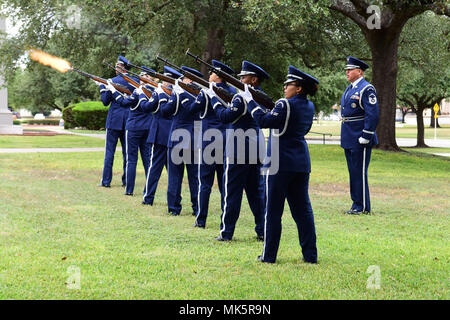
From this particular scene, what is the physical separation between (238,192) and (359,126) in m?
3.33

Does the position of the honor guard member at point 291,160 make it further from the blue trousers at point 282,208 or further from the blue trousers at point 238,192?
the blue trousers at point 238,192

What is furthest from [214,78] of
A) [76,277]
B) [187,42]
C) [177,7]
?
[187,42]

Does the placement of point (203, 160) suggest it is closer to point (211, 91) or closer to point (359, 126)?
point (211, 91)

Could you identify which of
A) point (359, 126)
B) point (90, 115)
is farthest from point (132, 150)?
point (90, 115)

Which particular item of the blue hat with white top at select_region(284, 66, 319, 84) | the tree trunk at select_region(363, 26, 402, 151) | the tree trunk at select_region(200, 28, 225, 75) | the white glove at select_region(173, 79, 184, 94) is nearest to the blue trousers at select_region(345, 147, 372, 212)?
the white glove at select_region(173, 79, 184, 94)

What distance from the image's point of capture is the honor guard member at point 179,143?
949 centimetres

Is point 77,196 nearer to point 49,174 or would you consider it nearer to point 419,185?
point 49,174

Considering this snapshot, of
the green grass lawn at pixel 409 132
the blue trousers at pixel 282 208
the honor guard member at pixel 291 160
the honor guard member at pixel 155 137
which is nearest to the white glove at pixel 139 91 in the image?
the honor guard member at pixel 155 137

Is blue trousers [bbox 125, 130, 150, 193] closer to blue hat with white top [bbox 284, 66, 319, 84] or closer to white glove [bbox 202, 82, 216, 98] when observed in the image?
white glove [bbox 202, 82, 216, 98]

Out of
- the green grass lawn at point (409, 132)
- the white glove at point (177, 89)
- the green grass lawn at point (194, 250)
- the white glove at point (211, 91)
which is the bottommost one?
the green grass lawn at point (194, 250)

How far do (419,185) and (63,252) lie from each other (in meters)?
9.85

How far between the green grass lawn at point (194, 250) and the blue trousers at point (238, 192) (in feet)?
0.79

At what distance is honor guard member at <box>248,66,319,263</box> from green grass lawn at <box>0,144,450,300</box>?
0.31 metres
